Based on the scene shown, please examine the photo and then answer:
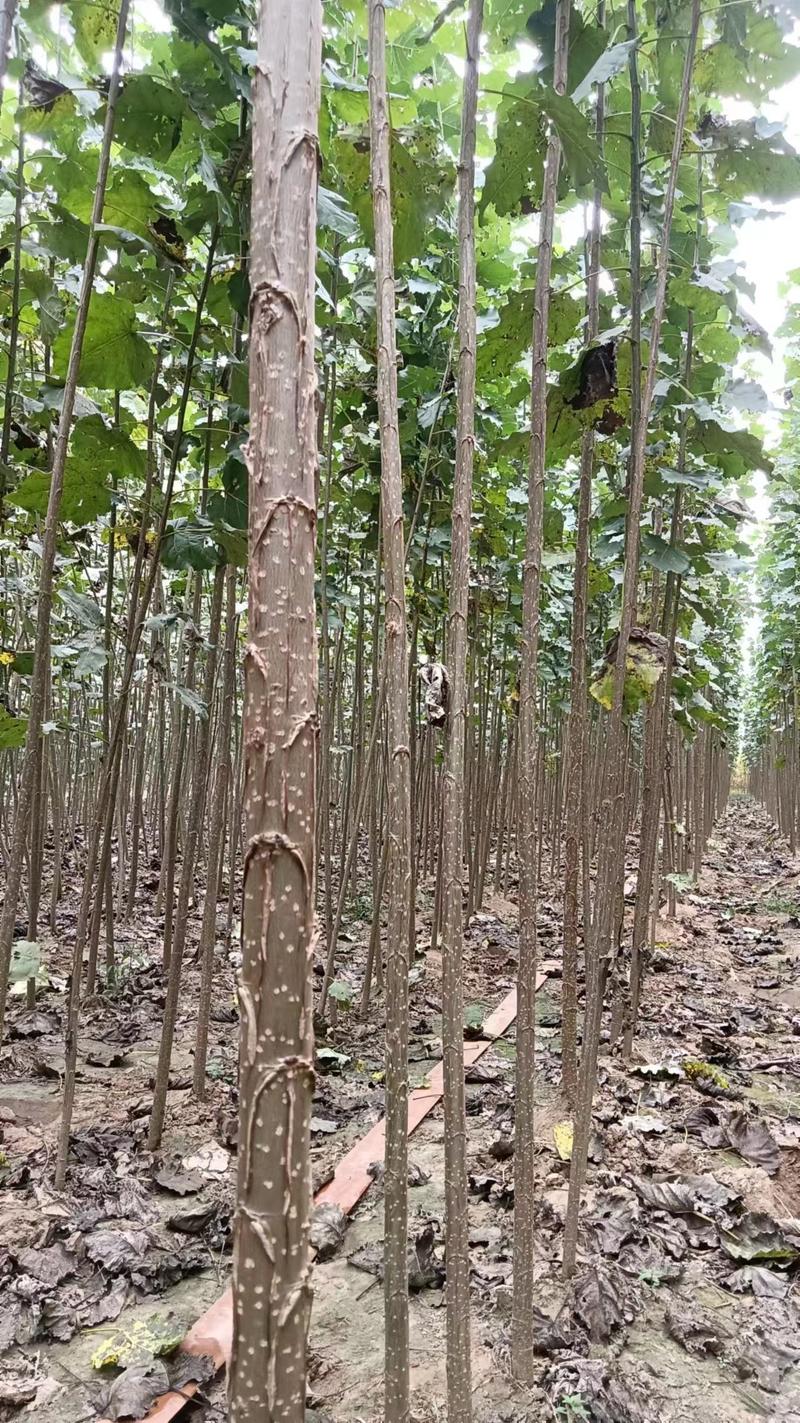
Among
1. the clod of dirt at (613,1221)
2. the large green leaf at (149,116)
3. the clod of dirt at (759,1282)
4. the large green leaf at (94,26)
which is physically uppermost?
the large green leaf at (94,26)

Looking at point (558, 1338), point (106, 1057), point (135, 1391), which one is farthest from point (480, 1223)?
point (106, 1057)

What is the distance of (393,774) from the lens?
132cm

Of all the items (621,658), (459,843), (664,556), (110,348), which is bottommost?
(459,843)

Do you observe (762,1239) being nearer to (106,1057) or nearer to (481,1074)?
(481,1074)

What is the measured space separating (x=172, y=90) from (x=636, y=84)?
1.11 m

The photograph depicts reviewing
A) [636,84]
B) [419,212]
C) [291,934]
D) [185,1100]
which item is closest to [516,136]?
[419,212]

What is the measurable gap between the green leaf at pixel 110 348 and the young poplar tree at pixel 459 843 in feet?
3.96

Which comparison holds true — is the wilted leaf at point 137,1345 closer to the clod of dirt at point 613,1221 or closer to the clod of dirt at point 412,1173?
the clod of dirt at point 412,1173

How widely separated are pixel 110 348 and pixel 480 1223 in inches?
106

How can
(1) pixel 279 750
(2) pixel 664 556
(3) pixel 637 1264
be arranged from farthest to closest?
(2) pixel 664 556 → (3) pixel 637 1264 → (1) pixel 279 750

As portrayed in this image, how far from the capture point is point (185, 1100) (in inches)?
130

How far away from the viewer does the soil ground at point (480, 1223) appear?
73.6 inches

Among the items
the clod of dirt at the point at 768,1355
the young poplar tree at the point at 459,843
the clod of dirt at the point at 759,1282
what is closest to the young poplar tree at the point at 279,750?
the young poplar tree at the point at 459,843

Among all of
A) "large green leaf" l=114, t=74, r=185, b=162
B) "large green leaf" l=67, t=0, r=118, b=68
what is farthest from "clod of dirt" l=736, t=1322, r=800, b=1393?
"large green leaf" l=67, t=0, r=118, b=68
